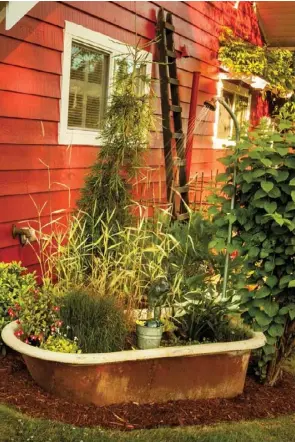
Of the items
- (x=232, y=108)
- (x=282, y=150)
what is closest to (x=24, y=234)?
(x=282, y=150)

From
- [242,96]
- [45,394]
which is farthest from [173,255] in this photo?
[242,96]

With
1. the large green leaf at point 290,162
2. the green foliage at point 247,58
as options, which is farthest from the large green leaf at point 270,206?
the green foliage at point 247,58

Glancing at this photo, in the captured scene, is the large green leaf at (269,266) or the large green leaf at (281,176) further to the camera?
the large green leaf at (269,266)

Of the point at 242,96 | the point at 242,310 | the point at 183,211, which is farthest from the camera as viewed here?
the point at 242,96

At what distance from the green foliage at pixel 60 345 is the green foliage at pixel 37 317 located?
5 cm

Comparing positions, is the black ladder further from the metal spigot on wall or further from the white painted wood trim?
the white painted wood trim

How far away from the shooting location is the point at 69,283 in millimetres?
3596

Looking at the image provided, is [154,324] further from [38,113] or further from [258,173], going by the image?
[38,113]

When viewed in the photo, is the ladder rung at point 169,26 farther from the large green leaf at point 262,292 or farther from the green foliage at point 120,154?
the large green leaf at point 262,292

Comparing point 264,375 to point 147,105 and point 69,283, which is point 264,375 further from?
point 147,105

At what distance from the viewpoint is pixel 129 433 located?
2.80 meters

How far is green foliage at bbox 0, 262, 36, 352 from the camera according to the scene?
11.6 feet

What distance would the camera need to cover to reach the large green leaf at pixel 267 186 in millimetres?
3142

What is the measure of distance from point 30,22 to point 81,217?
1613mm
